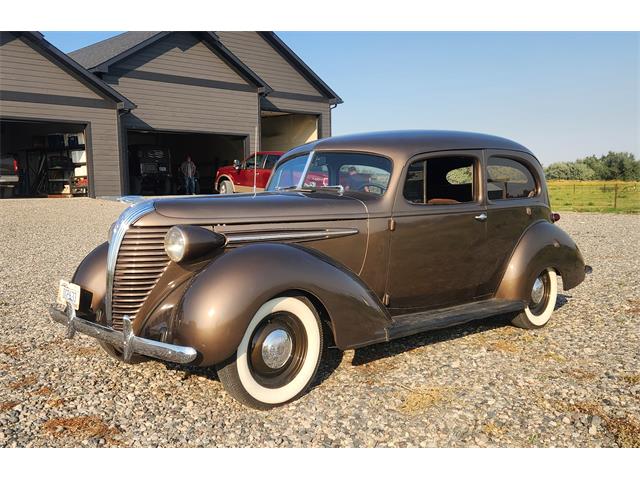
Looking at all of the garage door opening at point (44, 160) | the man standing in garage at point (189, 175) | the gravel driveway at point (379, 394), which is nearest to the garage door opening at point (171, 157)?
the man standing in garage at point (189, 175)

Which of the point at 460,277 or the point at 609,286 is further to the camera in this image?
the point at 609,286

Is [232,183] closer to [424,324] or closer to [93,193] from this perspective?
[93,193]

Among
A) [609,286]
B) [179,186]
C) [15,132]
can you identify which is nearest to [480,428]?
[609,286]

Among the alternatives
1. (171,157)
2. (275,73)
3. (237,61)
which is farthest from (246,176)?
(171,157)

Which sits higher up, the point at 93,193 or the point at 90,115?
the point at 90,115

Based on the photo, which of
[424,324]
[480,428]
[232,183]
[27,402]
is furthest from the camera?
[232,183]

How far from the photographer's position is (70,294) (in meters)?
3.83

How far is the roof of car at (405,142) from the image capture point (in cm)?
441

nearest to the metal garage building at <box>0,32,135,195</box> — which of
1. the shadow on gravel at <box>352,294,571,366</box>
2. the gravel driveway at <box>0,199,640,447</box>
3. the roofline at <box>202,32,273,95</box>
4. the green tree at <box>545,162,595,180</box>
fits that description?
the roofline at <box>202,32,273,95</box>

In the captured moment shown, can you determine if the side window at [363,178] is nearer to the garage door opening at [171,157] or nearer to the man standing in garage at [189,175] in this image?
the garage door opening at [171,157]

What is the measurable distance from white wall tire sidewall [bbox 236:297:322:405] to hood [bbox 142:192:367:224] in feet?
2.10

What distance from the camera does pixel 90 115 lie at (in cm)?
1666

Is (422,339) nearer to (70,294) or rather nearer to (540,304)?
(540,304)

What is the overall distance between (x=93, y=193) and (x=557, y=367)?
15.8 meters
